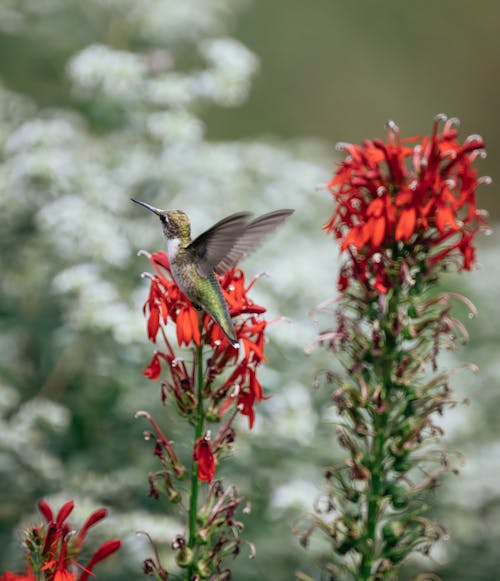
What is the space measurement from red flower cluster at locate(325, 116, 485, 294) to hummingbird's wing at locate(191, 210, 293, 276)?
20cm

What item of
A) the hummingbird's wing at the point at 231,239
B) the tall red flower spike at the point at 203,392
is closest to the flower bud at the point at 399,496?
the tall red flower spike at the point at 203,392

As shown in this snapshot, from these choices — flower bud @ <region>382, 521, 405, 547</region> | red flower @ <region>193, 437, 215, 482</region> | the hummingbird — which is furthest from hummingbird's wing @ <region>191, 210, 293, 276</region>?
flower bud @ <region>382, 521, 405, 547</region>

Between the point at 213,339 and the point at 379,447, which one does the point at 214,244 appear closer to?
the point at 213,339

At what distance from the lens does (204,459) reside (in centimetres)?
181

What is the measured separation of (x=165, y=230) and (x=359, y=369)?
568 millimetres

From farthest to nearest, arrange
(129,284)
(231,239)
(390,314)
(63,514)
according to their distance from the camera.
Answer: (129,284), (390,314), (231,239), (63,514)

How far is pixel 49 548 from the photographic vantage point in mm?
1632

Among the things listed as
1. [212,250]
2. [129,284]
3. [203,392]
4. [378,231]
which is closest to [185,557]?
[203,392]

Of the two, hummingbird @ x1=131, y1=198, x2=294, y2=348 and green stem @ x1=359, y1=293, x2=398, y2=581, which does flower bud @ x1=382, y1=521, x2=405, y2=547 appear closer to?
green stem @ x1=359, y1=293, x2=398, y2=581

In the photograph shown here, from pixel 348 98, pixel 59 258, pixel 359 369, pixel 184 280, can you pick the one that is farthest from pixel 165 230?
pixel 348 98

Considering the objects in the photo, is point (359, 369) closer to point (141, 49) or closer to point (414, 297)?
point (414, 297)

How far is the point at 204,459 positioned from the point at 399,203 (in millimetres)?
713

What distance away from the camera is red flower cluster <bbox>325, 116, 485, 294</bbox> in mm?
2021

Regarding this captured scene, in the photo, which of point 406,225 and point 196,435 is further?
point 406,225
